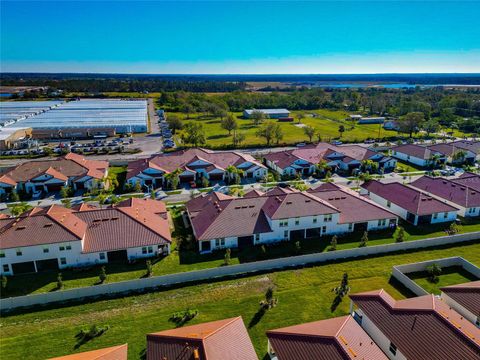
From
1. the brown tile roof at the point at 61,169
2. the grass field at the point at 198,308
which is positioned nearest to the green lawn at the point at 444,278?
the grass field at the point at 198,308

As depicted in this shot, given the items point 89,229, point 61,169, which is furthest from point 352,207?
point 61,169

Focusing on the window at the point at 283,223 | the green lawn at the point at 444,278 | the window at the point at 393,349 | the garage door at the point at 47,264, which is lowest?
the green lawn at the point at 444,278

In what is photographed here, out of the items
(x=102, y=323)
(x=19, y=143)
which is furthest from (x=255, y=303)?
(x=19, y=143)

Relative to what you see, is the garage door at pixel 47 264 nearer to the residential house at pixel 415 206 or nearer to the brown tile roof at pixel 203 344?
the brown tile roof at pixel 203 344

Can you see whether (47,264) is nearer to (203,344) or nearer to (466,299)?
(203,344)

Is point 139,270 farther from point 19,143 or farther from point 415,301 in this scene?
point 19,143

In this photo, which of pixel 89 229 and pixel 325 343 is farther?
pixel 89 229
